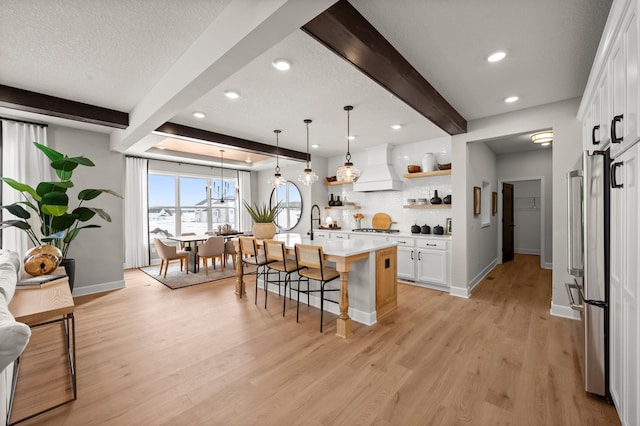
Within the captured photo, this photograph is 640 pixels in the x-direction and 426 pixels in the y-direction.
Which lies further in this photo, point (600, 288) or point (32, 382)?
point (32, 382)

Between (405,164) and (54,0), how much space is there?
4.90 meters

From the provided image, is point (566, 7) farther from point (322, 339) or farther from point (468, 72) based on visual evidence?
point (322, 339)

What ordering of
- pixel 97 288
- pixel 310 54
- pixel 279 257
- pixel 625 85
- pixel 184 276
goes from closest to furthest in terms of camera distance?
1. pixel 625 85
2. pixel 310 54
3. pixel 279 257
4. pixel 97 288
5. pixel 184 276

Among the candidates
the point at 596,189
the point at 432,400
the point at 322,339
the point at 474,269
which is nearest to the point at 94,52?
the point at 322,339

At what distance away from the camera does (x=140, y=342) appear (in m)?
2.65

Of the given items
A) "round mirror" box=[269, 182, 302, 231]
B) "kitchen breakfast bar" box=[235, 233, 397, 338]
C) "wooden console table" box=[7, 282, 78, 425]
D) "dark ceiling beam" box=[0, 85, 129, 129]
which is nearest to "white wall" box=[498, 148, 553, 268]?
"kitchen breakfast bar" box=[235, 233, 397, 338]

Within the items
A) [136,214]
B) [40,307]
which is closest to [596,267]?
[40,307]

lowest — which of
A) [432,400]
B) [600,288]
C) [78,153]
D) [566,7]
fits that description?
[432,400]

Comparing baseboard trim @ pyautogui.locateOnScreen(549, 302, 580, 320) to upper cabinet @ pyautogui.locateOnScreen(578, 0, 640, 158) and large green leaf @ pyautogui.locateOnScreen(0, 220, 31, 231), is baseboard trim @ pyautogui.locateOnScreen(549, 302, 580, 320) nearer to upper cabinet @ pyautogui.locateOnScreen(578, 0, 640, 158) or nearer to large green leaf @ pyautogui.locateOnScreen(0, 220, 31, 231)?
upper cabinet @ pyautogui.locateOnScreen(578, 0, 640, 158)

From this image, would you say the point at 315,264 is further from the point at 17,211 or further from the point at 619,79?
the point at 17,211

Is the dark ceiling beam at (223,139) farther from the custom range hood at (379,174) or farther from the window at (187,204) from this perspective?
the window at (187,204)

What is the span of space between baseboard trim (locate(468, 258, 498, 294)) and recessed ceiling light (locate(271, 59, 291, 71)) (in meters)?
3.89

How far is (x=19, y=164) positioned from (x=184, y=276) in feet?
9.28

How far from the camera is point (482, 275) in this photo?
196 inches
